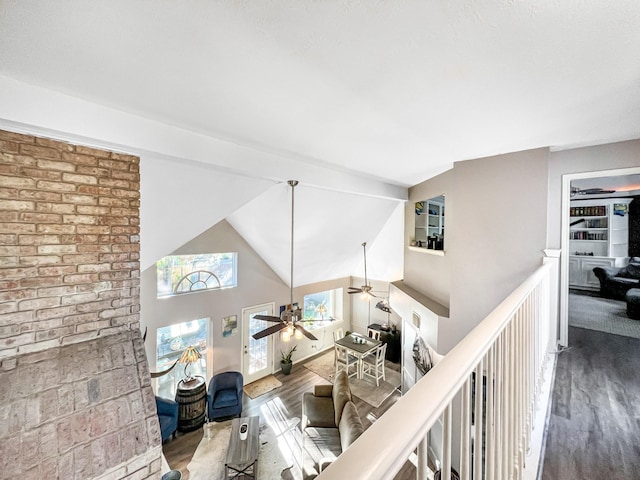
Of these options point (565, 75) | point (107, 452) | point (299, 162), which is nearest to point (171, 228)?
point (299, 162)

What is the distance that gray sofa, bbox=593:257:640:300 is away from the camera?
4422mm

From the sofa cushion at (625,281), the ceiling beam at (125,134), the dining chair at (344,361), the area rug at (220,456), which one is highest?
the ceiling beam at (125,134)

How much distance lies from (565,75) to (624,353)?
8.85ft

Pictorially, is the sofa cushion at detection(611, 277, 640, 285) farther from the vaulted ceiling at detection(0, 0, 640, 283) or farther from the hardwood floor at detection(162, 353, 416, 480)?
the hardwood floor at detection(162, 353, 416, 480)

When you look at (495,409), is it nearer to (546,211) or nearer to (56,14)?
(56,14)

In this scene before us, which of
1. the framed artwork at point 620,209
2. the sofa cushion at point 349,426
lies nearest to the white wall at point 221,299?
the sofa cushion at point 349,426

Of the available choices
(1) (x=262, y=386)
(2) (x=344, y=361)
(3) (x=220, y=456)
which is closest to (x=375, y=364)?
(2) (x=344, y=361)

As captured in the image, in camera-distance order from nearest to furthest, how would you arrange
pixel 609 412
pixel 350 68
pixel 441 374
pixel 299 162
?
pixel 441 374
pixel 350 68
pixel 609 412
pixel 299 162

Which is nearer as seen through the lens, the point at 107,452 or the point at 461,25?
the point at 461,25

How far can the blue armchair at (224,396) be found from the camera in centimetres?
540

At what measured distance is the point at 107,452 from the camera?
1675 mm

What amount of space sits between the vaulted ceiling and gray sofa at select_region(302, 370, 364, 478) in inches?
137

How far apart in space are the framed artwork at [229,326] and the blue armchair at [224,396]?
84 centimetres

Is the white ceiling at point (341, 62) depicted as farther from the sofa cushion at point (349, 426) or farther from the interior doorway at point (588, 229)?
the sofa cushion at point (349, 426)
